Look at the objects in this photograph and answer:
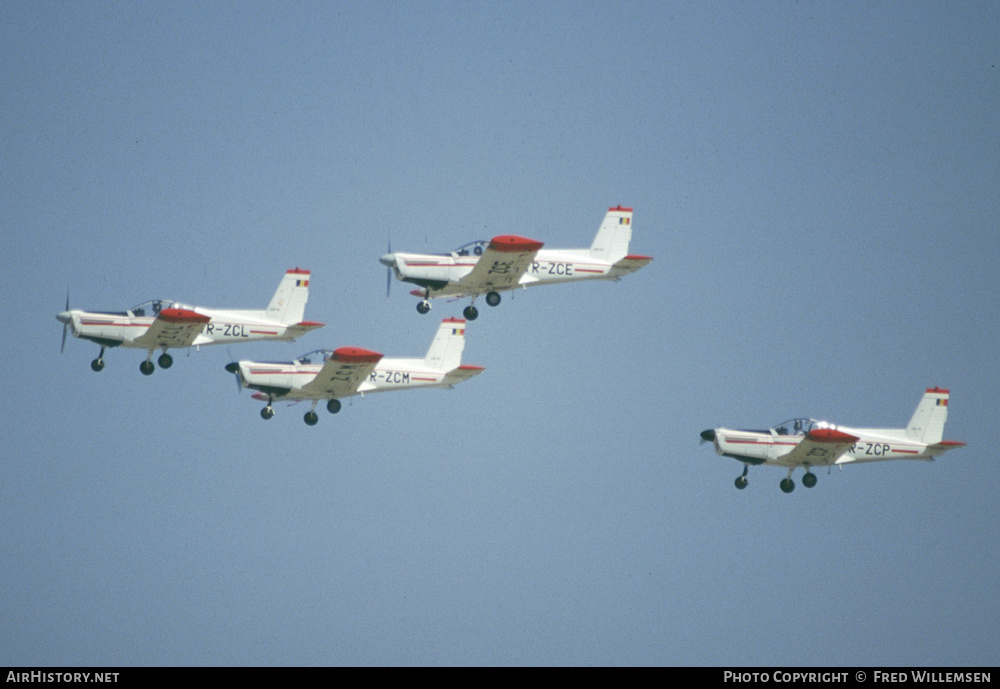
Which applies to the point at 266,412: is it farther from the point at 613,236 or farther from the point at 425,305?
the point at 613,236

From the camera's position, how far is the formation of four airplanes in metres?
44.9

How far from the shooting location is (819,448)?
147 ft

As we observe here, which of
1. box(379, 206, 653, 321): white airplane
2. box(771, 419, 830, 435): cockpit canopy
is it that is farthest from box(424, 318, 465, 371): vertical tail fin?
box(771, 419, 830, 435): cockpit canopy

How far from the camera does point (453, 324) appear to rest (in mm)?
49688

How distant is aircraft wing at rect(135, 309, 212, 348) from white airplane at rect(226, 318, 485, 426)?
156 cm

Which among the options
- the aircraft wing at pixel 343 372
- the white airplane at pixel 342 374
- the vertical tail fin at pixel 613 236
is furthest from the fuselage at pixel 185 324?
the vertical tail fin at pixel 613 236

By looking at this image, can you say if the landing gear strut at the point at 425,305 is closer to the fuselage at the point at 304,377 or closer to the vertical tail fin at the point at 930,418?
the fuselage at the point at 304,377

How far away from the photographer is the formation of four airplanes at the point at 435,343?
4491 cm

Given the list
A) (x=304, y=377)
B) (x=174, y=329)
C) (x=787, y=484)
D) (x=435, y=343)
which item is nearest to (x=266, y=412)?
(x=304, y=377)

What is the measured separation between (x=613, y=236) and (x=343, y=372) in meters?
10.3

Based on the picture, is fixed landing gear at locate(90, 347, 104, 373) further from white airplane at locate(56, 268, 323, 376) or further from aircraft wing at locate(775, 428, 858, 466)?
aircraft wing at locate(775, 428, 858, 466)

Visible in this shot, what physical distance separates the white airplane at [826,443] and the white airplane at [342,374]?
8.92 meters
